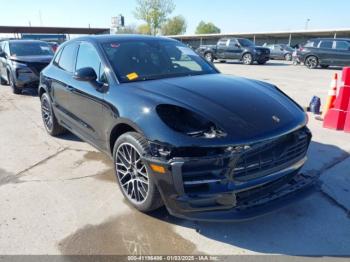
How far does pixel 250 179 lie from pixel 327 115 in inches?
159

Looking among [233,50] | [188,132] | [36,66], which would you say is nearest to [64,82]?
[188,132]

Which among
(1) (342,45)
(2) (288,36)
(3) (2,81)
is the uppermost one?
(2) (288,36)

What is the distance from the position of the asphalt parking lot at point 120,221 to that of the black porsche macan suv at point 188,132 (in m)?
0.32

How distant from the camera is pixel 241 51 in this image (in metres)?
22.8

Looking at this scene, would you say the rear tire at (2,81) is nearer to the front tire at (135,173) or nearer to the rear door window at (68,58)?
the rear door window at (68,58)

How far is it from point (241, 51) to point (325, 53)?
5790 mm

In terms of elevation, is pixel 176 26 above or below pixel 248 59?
above

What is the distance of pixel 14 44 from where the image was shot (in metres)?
11.3

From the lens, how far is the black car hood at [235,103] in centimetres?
289

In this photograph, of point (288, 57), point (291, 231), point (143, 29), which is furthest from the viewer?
point (143, 29)

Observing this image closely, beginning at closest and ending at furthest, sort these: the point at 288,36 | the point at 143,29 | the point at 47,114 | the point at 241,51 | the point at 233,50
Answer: the point at 47,114, the point at 241,51, the point at 233,50, the point at 288,36, the point at 143,29

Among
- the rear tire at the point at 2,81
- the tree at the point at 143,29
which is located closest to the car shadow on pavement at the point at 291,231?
the rear tire at the point at 2,81

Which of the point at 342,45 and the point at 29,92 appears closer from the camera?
the point at 29,92

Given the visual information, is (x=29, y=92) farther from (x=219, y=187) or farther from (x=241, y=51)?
(x=241, y=51)
